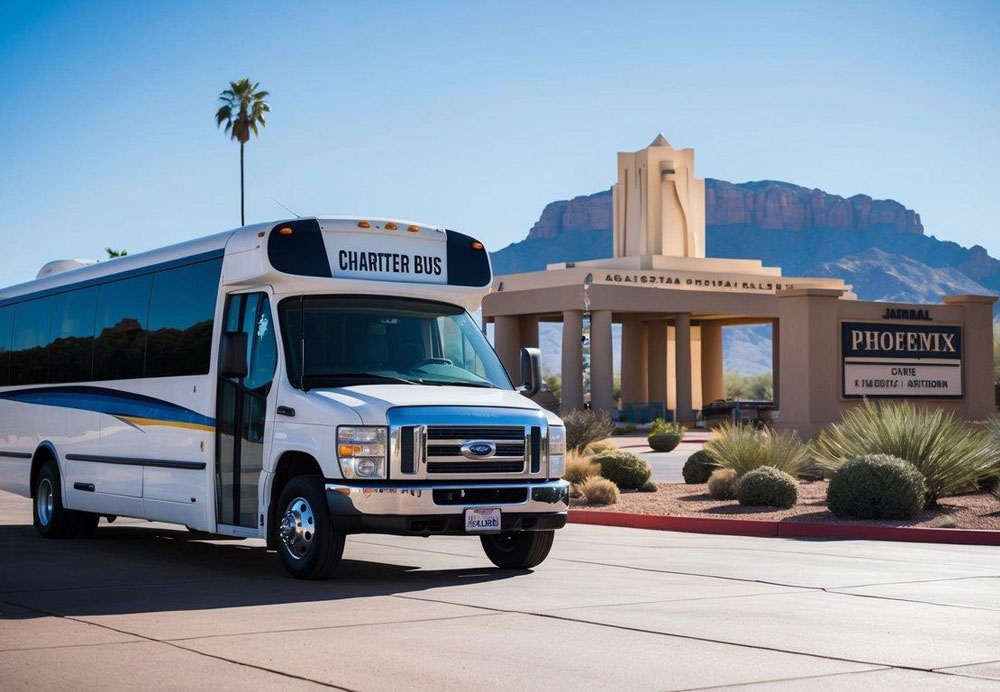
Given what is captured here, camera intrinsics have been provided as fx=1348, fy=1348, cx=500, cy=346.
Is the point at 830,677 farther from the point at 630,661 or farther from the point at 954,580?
the point at 954,580

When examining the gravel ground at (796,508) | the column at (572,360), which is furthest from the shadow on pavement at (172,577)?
the column at (572,360)

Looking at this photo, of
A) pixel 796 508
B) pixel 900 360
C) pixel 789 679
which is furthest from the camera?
pixel 900 360

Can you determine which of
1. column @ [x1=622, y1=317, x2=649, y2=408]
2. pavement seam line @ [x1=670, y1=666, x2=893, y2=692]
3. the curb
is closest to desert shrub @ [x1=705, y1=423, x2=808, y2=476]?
the curb

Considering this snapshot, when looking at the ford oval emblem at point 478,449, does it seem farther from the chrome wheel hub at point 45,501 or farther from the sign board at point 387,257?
the chrome wheel hub at point 45,501

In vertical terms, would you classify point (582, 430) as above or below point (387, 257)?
below

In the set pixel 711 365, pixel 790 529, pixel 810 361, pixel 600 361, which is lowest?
pixel 790 529

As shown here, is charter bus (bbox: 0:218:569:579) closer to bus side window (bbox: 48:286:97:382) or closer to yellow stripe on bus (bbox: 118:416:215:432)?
yellow stripe on bus (bbox: 118:416:215:432)

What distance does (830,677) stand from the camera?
7.58m

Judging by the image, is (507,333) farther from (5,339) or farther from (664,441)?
(5,339)

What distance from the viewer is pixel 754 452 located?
23.5m

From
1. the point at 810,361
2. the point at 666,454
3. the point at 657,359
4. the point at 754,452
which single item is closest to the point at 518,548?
the point at 754,452

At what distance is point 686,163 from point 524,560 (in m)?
58.0

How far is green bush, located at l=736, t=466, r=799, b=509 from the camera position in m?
20.2

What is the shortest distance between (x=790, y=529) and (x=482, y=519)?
719cm
